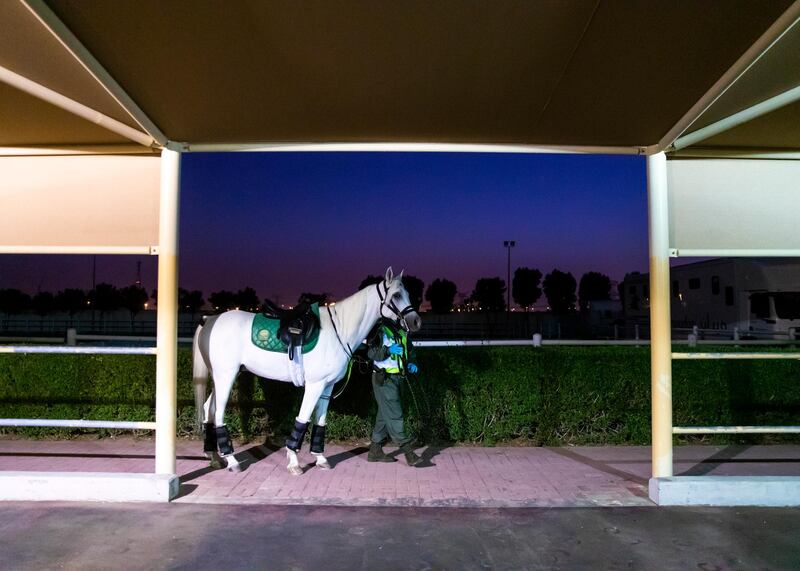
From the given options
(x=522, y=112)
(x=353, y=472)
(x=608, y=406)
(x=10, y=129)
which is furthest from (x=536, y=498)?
(x=10, y=129)

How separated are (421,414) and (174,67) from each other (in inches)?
184

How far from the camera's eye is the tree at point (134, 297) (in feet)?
242

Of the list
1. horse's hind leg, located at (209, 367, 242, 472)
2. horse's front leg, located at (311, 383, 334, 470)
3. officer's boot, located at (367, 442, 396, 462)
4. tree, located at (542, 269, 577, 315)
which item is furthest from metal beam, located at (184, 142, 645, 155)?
tree, located at (542, 269, 577, 315)

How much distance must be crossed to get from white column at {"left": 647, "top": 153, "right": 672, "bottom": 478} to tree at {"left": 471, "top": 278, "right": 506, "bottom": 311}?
81.8 metres

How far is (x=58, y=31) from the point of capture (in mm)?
3375

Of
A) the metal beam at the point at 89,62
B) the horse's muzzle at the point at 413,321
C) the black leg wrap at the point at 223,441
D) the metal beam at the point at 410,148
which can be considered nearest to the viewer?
the metal beam at the point at 89,62

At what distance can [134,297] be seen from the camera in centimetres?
7488

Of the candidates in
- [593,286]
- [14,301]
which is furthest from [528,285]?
[14,301]

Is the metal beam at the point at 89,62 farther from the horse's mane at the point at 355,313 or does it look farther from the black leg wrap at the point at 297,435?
the black leg wrap at the point at 297,435

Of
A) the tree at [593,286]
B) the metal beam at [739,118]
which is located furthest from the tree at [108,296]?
the metal beam at [739,118]

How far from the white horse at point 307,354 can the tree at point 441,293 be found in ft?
269

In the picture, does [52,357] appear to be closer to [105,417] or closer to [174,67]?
[105,417]

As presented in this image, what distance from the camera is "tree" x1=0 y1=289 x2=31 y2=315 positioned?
7269 cm

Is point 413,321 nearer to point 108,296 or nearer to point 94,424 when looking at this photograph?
point 94,424
